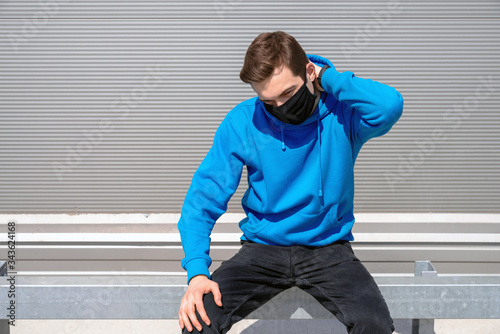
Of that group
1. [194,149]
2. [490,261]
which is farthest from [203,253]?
[490,261]

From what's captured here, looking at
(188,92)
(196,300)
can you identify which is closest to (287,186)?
(196,300)

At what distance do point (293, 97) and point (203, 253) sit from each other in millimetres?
745

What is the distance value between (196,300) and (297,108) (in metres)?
0.87

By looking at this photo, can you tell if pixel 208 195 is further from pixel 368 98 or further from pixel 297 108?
pixel 368 98

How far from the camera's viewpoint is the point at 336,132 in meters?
2.19

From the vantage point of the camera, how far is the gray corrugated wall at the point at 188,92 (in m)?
4.15

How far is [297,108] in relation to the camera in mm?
2059

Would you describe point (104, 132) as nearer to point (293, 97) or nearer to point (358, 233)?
point (358, 233)

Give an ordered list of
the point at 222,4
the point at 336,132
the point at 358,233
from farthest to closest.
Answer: the point at 358,233 < the point at 222,4 < the point at 336,132

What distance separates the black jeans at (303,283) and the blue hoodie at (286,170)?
8cm

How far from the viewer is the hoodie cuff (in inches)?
77.5

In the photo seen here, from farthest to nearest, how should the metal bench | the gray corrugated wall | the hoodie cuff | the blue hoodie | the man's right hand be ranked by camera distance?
the metal bench → the gray corrugated wall → the blue hoodie → the hoodie cuff → the man's right hand

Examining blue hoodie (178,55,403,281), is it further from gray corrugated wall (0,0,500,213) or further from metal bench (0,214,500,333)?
metal bench (0,214,500,333)

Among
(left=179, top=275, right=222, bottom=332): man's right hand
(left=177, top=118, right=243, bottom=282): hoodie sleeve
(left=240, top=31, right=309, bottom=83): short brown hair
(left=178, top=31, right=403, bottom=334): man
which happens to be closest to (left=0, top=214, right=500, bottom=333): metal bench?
(left=178, top=31, right=403, bottom=334): man
